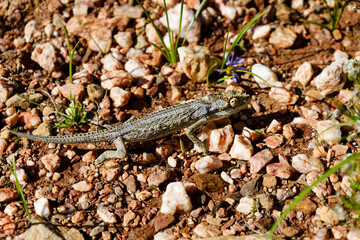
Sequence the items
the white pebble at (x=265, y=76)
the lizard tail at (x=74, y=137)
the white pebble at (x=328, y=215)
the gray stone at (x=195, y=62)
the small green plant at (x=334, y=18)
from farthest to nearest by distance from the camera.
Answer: the small green plant at (x=334, y=18) < the white pebble at (x=265, y=76) < the gray stone at (x=195, y=62) < the lizard tail at (x=74, y=137) < the white pebble at (x=328, y=215)

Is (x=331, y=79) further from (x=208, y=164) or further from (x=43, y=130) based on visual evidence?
(x=43, y=130)

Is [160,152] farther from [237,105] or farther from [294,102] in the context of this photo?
[294,102]

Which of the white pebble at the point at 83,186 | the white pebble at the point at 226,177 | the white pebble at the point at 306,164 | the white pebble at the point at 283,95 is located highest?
the white pebble at the point at 283,95

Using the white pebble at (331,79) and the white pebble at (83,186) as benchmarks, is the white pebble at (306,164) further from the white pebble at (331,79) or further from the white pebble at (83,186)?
the white pebble at (83,186)

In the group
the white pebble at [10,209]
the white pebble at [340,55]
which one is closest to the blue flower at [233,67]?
the white pebble at [340,55]

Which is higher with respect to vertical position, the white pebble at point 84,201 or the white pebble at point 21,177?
the white pebble at point 21,177

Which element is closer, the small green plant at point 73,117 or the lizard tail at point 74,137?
the lizard tail at point 74,137

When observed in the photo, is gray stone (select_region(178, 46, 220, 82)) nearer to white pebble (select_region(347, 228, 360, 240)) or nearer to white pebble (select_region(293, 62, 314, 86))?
white pebble (select_region(293, 62, 314, 86))

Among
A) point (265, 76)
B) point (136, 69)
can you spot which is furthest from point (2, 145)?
point (265, 76)
